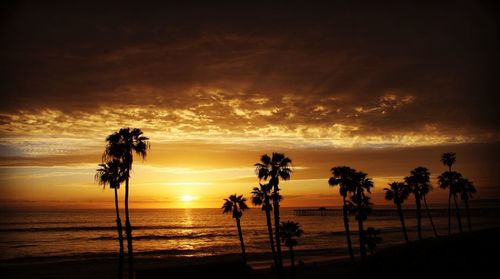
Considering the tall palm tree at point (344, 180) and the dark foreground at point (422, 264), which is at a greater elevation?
the tall palm tree at point (344, 180)

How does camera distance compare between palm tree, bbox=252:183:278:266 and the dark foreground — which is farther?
palm tree, bbox=252:183:278:266

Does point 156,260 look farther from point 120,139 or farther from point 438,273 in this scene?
point 438,273

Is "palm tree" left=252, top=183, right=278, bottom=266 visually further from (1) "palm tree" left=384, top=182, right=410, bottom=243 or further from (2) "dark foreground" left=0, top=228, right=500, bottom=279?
(1) "palm tree" left=384, top=182, right=410, bottom=243

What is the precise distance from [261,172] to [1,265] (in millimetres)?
48321

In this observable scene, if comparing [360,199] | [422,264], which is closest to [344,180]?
[360,199]

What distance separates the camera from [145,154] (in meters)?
30.9

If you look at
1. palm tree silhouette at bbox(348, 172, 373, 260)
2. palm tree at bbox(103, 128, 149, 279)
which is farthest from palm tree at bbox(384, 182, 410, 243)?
palm tree at bbox(103, 128, 149, 279)

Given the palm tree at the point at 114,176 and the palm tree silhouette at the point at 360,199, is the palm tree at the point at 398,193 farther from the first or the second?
the palm tree at the point at 114,176

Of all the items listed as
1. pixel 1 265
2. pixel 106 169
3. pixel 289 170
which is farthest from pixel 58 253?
pixel 289 170

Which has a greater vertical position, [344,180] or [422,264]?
[344,180]

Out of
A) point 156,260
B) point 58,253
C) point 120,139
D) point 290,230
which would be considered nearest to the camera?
point 120,139

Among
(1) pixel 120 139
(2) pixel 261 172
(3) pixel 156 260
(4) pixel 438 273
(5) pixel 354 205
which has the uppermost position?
(1) pixel 120 139

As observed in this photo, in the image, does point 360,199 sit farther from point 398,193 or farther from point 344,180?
point 398,193

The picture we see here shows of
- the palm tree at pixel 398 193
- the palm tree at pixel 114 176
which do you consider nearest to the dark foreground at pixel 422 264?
the palm tree at pixel 114 176
